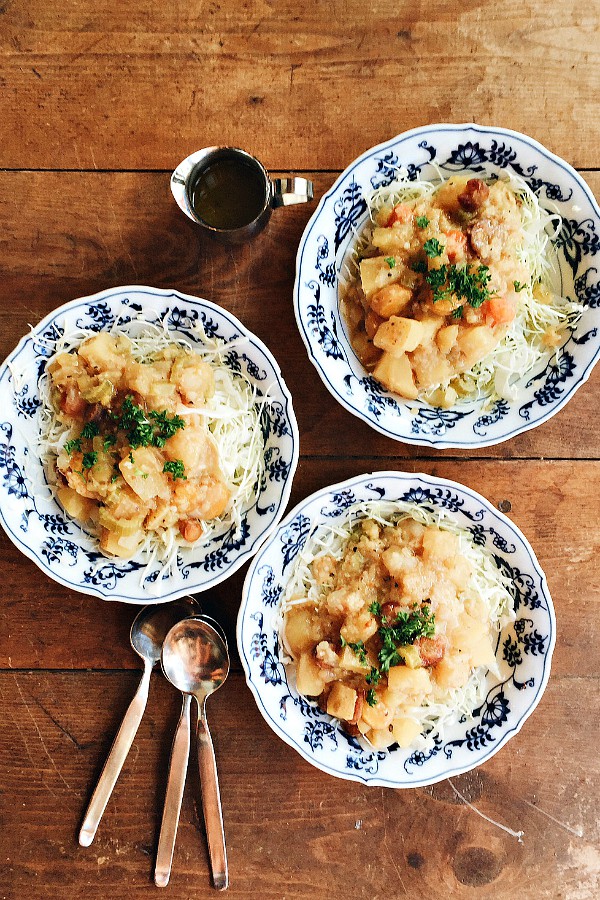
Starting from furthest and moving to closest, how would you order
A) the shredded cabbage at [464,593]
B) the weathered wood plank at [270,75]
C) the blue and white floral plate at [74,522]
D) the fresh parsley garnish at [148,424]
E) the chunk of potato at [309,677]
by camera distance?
the weathered wood plank at [270,75] → the shredded cabbage at [464,593] → the chunk of potato at [309,677] → the blue and white floral plate at [74,522] → the fresh parsley garnish at [148,424]

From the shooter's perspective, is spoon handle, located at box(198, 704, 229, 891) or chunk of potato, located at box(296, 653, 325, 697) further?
spoon handle, located at box(198, 704, 229, 891)

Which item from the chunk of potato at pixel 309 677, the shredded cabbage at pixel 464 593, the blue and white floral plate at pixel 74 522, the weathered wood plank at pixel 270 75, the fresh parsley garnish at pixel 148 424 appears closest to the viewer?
the fresh parsley garnish at pixel 148 424

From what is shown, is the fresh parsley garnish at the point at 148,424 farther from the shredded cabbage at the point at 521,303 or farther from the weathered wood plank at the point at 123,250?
the shredded cabbage at the point at 521,303

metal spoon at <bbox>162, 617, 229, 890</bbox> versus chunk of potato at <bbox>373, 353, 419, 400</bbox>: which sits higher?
chunk of potato at <bbox>373, 353, 419, 400</bbox>

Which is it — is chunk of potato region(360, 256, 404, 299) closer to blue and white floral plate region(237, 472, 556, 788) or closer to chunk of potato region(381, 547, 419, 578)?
blue and white floral plate region(237, 472, 556, 788)

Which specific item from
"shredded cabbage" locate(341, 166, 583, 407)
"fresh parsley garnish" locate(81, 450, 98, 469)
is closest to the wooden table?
→ "shredded cabbage" locate(341, 166, 583, 407)

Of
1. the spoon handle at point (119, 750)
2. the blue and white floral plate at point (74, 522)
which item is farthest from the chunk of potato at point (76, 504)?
the spoon handle at point (119, 750)
